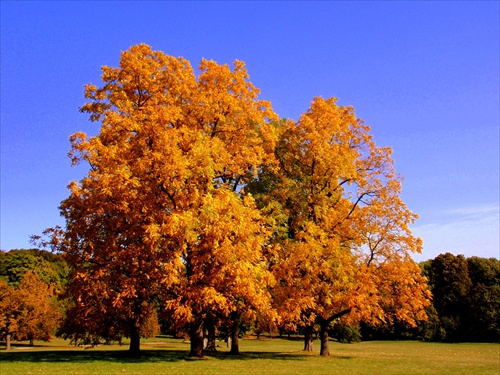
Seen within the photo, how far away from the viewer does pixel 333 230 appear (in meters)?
31.0

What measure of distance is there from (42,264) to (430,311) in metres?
67.7

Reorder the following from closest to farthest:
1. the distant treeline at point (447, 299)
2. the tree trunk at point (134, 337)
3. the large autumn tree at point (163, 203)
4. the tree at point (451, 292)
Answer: the large autumn tree at point (163, 203)
the tree trunk at point (134, 337)
the distant treeline at point (447, 299)
the tree at point (451, 292)

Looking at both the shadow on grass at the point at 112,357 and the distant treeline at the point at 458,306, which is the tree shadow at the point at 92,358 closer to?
the shadow on grass at the point at 112,357

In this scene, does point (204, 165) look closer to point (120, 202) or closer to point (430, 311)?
point (120, 202)

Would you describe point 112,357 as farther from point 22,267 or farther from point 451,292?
point 451,292

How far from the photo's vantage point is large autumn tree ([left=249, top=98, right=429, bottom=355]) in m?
28.6

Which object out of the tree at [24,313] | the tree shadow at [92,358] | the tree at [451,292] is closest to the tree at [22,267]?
the tree at [24,313]

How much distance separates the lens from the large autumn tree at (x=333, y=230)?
93.8 feet

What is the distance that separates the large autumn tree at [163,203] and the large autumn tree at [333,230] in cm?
378

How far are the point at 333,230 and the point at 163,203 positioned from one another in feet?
40.0

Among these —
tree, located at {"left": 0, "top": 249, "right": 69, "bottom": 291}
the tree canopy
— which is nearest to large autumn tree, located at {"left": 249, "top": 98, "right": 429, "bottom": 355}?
the tree canopy

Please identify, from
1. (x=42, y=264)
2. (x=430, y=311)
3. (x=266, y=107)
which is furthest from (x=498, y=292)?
(x=42, y=264)

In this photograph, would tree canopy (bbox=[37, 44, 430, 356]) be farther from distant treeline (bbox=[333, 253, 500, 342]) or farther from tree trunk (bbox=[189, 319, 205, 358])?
distant treeline (bbox=[333, 253, 500, 342])

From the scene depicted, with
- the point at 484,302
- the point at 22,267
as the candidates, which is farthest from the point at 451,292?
the point at 22,267
